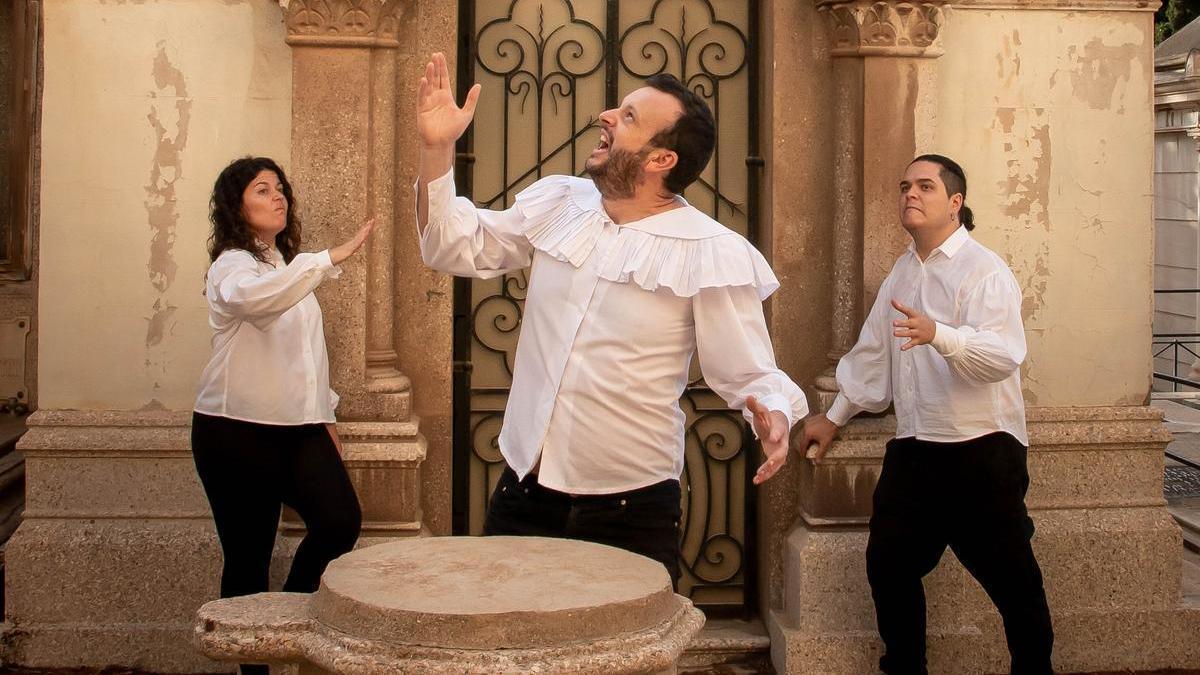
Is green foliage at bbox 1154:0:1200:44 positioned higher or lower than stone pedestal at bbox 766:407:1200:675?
higher

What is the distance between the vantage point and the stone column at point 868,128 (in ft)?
18.5

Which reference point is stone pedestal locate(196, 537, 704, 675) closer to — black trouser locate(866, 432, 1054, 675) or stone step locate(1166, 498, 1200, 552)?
black trouser locate(866, 432, 1054, 675)

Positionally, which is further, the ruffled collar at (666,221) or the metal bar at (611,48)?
the metal bar at (611,48)

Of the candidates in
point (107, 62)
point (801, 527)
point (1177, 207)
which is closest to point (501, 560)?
point (801, 527)

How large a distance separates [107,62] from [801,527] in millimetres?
3122

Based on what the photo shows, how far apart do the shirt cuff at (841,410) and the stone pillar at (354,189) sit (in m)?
1.51

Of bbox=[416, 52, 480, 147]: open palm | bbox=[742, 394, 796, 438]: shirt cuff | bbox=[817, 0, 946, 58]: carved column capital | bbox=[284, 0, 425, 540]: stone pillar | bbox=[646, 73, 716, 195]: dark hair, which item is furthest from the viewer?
bbox=[817, 0, 946, 58]: carved column capital

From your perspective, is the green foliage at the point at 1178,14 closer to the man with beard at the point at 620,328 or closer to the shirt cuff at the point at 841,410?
the shirt cuff at the point at 841,410

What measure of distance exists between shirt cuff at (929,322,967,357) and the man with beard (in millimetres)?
1054

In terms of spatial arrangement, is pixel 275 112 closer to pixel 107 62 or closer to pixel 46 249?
pixel 107 62

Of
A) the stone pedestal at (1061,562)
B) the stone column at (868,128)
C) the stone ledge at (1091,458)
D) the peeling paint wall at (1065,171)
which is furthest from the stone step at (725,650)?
the peeling paint wall at (1065,171)

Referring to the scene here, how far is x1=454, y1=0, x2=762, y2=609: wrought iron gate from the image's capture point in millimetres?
5918

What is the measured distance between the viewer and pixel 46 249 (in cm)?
561

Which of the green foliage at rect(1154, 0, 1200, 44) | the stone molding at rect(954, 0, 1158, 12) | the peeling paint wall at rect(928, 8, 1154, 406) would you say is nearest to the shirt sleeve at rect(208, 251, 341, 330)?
the peeling paint wall at rect(928, 8, 1154, 406)
